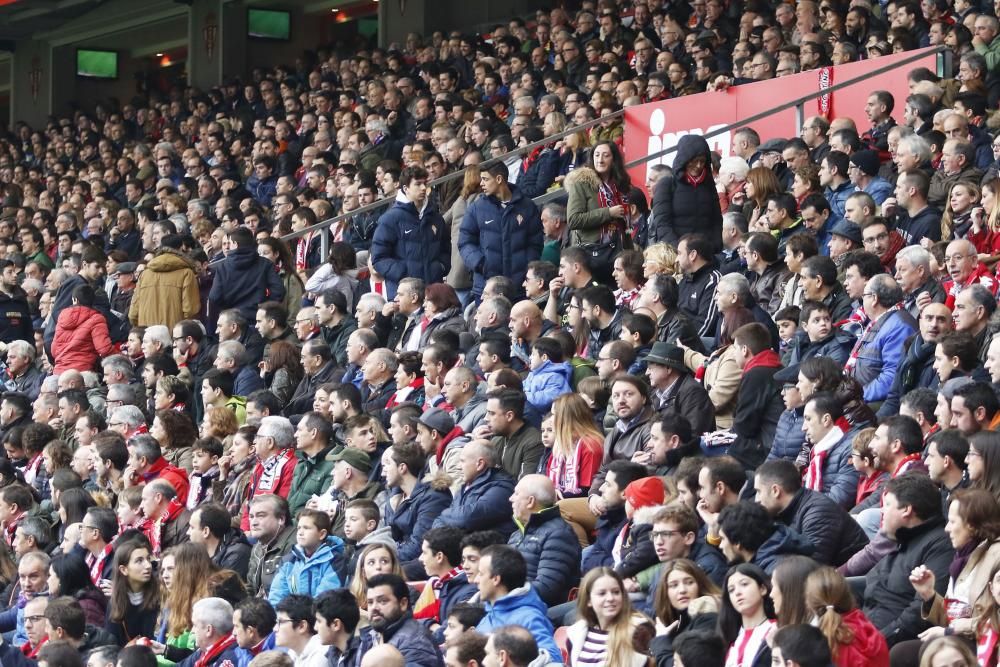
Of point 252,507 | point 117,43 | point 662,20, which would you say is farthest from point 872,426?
point 117,43

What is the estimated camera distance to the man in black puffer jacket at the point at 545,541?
846cm

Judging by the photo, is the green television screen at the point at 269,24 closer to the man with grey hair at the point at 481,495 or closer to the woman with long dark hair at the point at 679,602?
the man with grey hair at the point at 481,495

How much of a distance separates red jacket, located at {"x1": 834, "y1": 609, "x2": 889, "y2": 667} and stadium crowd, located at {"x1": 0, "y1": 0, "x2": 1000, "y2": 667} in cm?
1

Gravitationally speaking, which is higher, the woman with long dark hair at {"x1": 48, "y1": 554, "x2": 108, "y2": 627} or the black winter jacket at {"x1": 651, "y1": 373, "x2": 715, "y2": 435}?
the black winter jacket at {"x1": 651, "y1": 373, "x2": 715, "y2": 435}

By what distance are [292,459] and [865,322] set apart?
3.49m

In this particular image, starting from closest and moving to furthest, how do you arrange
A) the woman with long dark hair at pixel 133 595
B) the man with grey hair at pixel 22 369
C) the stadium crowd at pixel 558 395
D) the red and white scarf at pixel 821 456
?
the stadium crowd at pixel 558 395
the red and white scarf at pixel 821 456
the woman with long dark hair at pixel 133 595
the man with grey hair at pixel 22 369

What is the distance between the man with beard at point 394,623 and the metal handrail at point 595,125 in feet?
21.2

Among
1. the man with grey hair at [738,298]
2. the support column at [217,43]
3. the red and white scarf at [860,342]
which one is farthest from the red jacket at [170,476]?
the support column at [217,43]

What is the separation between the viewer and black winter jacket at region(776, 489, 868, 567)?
7.75 meters

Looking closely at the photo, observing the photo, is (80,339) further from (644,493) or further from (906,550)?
(906,550)

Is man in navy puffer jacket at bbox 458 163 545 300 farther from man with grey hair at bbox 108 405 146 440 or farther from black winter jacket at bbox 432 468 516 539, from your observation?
black winter jacket at bbox 432 468 516 539

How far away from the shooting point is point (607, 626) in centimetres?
735

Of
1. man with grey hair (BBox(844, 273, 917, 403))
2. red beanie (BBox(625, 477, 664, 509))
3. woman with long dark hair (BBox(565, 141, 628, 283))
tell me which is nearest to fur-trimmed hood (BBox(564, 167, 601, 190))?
woman with long dark hair (BBox(565, 141, 628, 283))

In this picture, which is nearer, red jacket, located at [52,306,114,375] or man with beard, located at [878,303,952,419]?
man with beard, located at [878,303,952,419]
